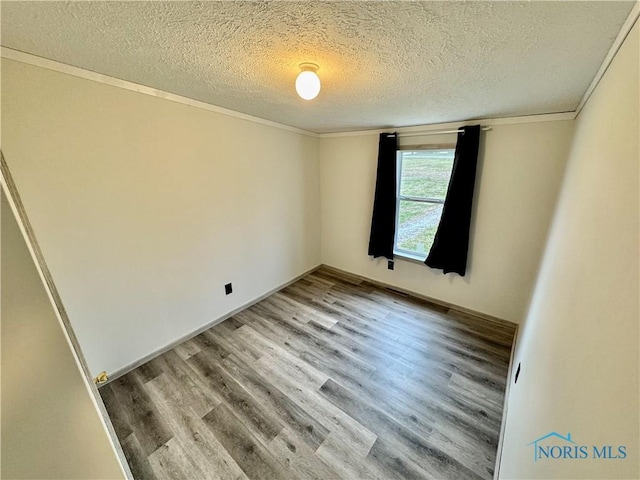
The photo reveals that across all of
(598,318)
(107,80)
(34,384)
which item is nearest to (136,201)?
(107,80)

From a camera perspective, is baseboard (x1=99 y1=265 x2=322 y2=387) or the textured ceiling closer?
the textured ceiling

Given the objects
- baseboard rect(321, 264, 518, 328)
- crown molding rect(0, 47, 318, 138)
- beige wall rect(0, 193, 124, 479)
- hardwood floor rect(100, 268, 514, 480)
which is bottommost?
hardwood floor rect(100, 268, 514, 480)

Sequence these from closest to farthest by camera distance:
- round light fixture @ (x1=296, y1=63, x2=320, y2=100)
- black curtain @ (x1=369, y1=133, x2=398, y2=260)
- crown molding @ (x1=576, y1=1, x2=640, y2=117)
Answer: crown molding @ (x1=576, y1=1, x2=640, y2=117), round light fixture @ (x1=296, y1=63, x2=320, y2=100), black curtain @ (x1=369, y1=133, x2=398, y2=260)

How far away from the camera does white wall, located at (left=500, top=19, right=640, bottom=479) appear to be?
48 cm

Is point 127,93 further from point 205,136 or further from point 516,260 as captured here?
point 516,260

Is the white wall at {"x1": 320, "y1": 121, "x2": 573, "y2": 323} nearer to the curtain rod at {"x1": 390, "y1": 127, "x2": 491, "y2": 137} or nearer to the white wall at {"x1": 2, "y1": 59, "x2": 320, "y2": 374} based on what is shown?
the curtain rod at {"x1": 390, "y1": 127, "x2": 491, "y2": 137}

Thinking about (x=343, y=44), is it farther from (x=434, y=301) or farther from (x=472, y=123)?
(x=434, y=301)

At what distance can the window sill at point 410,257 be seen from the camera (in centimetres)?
294

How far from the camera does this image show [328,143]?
3354 millimetres

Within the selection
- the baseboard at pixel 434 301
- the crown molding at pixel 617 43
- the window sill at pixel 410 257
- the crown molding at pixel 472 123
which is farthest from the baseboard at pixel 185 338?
the crown molding at pixel 617 43

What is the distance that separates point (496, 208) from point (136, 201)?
3223 mm

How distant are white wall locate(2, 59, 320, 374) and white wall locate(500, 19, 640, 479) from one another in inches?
96.6

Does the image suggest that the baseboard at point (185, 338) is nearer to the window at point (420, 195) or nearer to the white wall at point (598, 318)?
the window at point (420, 195)

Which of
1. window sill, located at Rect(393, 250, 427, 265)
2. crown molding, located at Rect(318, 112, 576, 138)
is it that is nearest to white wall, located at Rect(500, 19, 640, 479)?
crown molding, located at Rect(318, 112, 576, 138)
